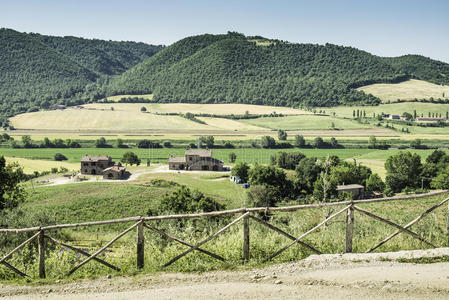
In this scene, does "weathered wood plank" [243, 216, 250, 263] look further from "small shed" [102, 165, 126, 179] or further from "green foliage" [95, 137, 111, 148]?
"green foliage" [95, 137, 111, 148]

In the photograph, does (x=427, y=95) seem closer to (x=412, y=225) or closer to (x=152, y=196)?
(x=152, y=196)

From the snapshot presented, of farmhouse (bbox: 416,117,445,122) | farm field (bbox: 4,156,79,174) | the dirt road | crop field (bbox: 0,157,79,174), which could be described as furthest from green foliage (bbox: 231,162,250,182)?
farmhouse (bbox: 416,117,445,122)

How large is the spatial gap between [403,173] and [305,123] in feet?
270

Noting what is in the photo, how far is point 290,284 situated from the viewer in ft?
28.3

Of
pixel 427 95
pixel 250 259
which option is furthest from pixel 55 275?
pixel 427 95

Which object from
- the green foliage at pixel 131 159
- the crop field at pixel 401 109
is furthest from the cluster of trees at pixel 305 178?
the crop field at pixel 401 109

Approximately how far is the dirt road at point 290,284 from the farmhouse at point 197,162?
258ft

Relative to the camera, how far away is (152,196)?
173 ft

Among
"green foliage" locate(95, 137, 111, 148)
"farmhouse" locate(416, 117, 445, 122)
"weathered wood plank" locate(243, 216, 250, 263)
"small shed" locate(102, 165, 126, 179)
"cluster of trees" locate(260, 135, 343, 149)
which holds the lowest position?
"small shed" locate(102, 165, 126, 179)

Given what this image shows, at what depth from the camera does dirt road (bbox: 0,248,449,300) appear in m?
8.23

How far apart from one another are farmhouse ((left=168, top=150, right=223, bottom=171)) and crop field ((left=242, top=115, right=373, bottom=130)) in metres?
61.6

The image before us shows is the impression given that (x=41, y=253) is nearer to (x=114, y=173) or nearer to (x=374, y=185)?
(x=374, y=185)

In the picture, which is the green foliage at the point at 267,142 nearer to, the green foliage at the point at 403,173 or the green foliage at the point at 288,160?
the green foliage at the point at 288,160

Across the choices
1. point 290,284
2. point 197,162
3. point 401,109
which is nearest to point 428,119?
point 401,109
